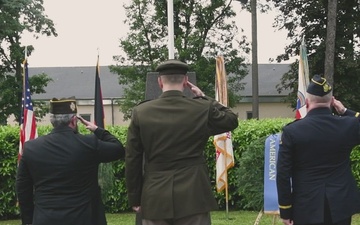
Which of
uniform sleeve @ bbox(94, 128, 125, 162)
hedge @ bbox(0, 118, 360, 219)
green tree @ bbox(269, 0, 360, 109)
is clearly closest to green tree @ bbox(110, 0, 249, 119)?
green tree @ bbox(269, 0, 360, 109)

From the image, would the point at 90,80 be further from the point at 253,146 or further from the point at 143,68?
the point at 253,146

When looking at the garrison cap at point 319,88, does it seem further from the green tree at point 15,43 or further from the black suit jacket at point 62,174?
the green tree at point 15,43

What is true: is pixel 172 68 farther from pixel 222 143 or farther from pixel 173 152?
pixel 222 143

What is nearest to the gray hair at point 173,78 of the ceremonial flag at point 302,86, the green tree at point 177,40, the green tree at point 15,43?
the ceremonial flag at point 302,86

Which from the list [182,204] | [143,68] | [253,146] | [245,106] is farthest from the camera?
[245,106]

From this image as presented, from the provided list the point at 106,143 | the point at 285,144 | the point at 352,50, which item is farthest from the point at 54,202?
the point at 352,50

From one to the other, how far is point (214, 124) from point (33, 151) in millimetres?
1340

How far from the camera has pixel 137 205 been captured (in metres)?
4.25

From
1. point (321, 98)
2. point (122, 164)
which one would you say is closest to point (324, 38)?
point (122, 164)

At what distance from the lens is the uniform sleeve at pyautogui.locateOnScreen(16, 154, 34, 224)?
14.5 feet

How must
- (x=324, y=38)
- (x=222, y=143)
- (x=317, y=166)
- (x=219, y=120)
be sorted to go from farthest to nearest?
1. (x=324, y=38)
2. (x=222, y=143)
3. (x=317, y=166)
4. (x=219, y=120)

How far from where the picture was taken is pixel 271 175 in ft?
26.7

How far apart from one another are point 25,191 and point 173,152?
1.21m

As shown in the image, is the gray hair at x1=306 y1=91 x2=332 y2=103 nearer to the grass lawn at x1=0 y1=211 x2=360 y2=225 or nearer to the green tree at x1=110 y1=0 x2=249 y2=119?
the grass lawn at x1=0 y1=211 x2=360 y2=225
